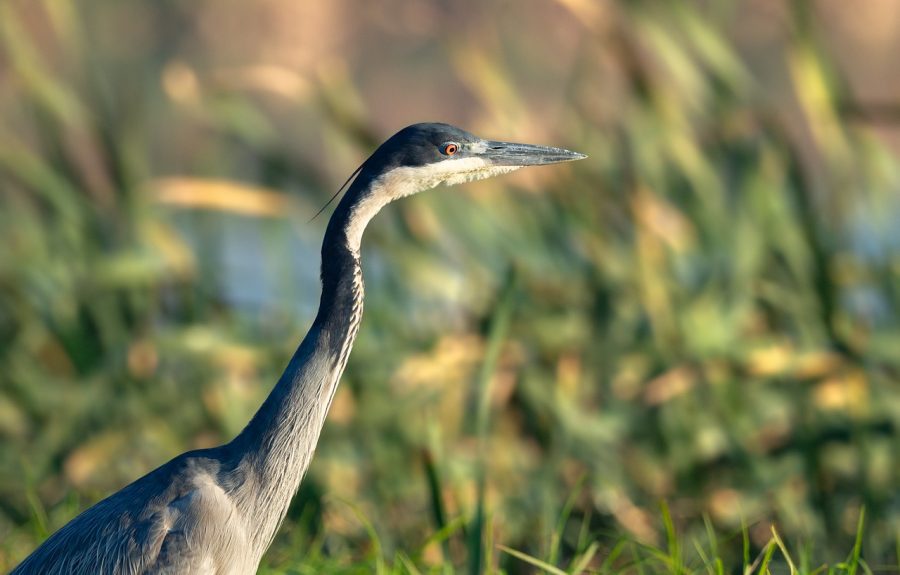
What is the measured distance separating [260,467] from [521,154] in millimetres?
1051

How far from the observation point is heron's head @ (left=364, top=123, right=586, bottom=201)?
330 centimetres

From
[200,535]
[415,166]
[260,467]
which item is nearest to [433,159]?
[415,166]

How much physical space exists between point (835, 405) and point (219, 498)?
2613mm

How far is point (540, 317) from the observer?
5328mm

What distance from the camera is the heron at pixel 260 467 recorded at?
10.5 feet

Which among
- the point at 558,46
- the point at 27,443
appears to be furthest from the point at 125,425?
the point at 558,46

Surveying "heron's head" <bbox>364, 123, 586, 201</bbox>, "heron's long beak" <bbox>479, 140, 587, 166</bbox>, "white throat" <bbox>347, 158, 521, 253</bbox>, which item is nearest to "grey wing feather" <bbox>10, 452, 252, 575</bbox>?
"white throat" <bbox>347, 158, 521, 253</bbox>

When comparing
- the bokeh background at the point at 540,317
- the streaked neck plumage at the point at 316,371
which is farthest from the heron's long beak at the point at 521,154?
the bokeh background at the point at 540,317

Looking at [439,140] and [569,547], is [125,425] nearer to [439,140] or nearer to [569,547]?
[569,547]

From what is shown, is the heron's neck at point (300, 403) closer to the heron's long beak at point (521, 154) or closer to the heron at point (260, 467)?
the heron at point (260, 467)

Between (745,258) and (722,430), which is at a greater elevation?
(745,258)

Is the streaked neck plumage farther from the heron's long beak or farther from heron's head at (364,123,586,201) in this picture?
the heron's long beak

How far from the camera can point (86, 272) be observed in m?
5.77

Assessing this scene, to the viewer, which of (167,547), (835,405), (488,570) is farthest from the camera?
(835,405)
